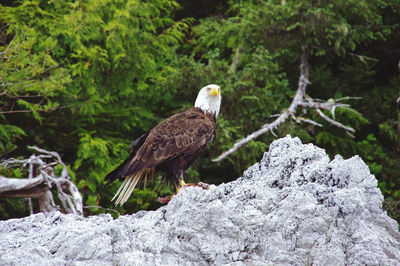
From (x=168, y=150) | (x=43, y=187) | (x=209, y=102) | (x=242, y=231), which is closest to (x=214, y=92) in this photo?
(x=209, y=102)

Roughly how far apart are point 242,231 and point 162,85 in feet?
21.9

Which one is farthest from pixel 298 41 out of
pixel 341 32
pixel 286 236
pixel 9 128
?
pixel 286 236

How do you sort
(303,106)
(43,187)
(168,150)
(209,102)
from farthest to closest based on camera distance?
(303,106), (43,187), (209,102), (168,150)

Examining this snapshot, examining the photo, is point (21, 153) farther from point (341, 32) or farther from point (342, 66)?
point (342, 66)

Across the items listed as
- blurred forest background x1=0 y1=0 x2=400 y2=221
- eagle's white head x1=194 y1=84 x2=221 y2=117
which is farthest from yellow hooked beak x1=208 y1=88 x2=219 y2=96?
blurred forest background x1=0 y1=0 x2=400 y2=221

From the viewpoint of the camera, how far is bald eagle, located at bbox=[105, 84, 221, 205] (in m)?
5.70

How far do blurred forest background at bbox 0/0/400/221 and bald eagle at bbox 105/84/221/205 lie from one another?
3197 millimetres

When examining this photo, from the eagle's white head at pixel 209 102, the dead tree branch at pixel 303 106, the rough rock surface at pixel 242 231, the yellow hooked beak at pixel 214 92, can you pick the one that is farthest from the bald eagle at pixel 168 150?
the dead tree branch at pixel 303 106

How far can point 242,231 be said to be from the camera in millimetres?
3941

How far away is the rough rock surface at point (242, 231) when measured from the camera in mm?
3633

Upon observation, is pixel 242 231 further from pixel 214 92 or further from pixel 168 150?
pixel 214 92

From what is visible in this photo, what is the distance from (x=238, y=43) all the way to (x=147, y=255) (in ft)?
27.2

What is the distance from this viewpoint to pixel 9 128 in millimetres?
8969

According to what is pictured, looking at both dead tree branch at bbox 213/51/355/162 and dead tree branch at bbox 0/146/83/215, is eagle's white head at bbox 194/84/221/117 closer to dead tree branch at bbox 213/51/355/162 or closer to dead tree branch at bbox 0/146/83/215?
dead tree branch at bbox 213/51/355/162
